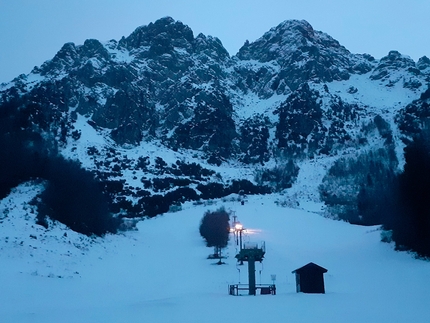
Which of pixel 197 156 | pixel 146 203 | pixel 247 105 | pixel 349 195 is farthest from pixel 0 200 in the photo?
pixel 247 105

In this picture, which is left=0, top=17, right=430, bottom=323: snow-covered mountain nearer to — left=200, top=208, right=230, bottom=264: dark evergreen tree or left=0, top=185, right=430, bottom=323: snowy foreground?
left=0, top=185, right=430, bottom=323: snowy foreground

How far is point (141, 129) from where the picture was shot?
138125 millimetres

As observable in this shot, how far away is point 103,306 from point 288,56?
19185 cm

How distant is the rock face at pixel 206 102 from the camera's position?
126 metres

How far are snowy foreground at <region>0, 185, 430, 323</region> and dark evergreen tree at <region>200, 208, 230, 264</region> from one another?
1.26 meters

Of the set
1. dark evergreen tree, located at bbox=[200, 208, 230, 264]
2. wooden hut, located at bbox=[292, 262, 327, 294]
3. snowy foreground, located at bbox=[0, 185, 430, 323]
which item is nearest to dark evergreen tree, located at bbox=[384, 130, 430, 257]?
snowy foreground, located at bbox=[0, 185, 430, 323]

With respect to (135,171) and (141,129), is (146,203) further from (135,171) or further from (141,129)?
(141,129)

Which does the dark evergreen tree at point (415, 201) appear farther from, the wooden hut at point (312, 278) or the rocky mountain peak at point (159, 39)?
the rocky mountain peak at point (159, 39)

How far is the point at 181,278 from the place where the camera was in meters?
31.0

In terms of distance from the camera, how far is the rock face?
125938 millimetres

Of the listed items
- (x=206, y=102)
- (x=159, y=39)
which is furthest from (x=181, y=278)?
(x=159, y=39)

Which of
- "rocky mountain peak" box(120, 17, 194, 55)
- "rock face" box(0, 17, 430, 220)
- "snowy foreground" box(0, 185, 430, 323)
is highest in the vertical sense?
"rocky mountain peak" box(120, 17, 194, 55)

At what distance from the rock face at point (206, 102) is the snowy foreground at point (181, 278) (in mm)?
50356

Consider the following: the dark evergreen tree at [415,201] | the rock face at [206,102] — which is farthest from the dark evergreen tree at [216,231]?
the rock face at [206,102]
